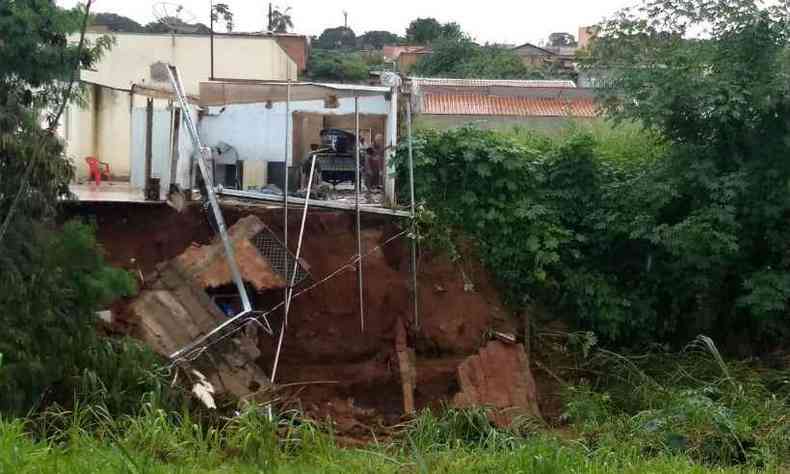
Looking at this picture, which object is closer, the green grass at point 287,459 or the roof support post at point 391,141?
the green grass at point 287,459

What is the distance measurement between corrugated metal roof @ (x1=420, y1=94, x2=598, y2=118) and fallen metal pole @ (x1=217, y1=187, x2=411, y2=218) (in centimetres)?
1051

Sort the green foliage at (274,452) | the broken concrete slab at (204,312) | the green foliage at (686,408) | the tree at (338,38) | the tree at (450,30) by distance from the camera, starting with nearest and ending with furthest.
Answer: the green foliage at (274,452) → the green foliage at (686,408) → the broken concrete slab at (204,312) → the tree at (450,30) → the tree at (338,38)

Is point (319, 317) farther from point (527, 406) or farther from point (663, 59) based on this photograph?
point (663, 59)

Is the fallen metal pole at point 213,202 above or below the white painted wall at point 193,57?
below

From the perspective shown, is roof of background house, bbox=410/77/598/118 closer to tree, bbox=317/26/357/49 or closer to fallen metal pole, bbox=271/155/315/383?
fallen metal pole, bbox=271/155/315/383

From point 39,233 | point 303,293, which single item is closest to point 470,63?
point 303,293

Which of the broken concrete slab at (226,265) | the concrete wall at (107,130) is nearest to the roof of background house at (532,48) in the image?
the concrete wall at (107,130)

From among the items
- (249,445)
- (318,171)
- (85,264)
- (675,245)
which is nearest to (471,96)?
(318,171)

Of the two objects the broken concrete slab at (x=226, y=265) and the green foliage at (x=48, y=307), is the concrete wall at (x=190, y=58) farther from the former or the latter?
the green foliage at (x=48, y=307)

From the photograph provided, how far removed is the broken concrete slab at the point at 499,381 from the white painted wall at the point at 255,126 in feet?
12.8

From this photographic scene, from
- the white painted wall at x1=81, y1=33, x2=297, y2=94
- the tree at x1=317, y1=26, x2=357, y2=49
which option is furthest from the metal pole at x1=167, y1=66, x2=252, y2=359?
the tree at x1=317, y1=26, x2=357, y2=49

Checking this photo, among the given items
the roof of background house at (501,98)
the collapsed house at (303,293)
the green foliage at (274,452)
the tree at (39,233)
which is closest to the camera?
the green foliage at (274,452)

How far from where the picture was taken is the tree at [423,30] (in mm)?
53062

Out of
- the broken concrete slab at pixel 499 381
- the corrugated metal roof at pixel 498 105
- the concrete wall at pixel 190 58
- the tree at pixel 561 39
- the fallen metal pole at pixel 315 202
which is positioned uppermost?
the tree at pixel 561 39
